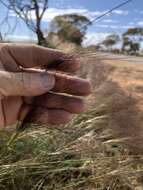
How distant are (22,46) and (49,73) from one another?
0.35 ft

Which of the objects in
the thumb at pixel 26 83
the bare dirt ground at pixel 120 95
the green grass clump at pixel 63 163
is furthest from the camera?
the bare dirt ground at pixel 120 95

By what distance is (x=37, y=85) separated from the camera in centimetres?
110

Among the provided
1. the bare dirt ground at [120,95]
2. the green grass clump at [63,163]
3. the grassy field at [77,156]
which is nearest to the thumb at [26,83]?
the grassy field at [77,156]

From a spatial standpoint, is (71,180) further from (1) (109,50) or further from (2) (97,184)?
(1) (109,50)

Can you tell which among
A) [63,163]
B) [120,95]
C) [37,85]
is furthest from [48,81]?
[120,95]

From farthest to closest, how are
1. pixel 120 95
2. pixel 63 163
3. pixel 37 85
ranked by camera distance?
pixel 120 95 < pixel 63 163 < pixel 37 85

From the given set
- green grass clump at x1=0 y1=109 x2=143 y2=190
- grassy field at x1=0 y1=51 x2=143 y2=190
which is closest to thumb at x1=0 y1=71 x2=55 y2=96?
grassy field at x1=0 y1=51 x2=143 y2=190

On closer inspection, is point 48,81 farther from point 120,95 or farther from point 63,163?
point 120,95

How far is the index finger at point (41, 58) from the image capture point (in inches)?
44.6

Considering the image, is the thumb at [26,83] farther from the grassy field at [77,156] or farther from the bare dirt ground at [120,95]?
the bare dirt ground at [120,95]

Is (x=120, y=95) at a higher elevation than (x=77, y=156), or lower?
higher

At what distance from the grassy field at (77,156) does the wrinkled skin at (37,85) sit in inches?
8.3

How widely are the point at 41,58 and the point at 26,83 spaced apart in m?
0.09

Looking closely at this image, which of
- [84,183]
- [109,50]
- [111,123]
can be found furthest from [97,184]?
[109,50]
